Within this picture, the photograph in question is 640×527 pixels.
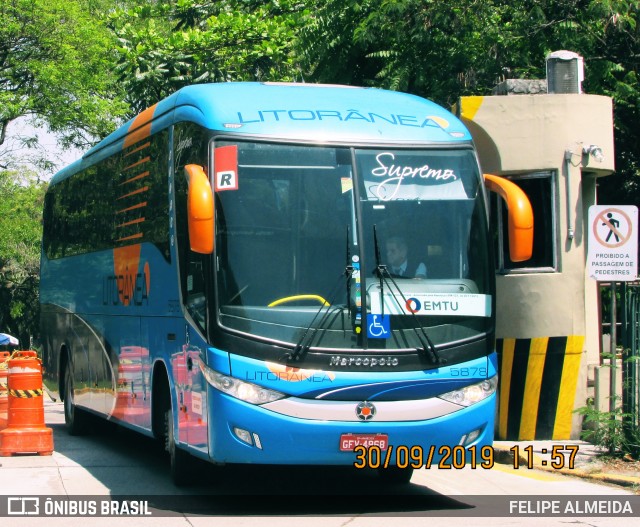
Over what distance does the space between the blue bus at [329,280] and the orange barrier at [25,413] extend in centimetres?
312

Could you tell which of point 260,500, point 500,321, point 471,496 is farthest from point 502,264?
point 260,500

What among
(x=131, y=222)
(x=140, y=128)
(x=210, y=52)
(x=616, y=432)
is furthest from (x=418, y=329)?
(x=210, y=52)

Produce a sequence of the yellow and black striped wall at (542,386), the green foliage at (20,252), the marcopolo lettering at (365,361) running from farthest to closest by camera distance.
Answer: the green foliage at (20,252) → the yellow and black striped wall at (542,386) → the marcopolo lettering at (365,361)

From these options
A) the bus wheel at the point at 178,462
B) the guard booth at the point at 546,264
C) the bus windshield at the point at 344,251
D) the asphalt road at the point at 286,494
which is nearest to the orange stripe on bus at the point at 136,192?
the bus wheel at the point at 178,462

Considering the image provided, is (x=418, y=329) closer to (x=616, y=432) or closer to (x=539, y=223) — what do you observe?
(x=616, y=432)

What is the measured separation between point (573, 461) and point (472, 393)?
10.4ft

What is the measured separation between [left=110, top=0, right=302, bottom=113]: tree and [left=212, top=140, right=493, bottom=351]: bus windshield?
46.7 feet

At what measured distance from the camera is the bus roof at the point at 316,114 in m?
9.55

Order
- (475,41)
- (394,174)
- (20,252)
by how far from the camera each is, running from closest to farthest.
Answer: (394,174) < (475,41) < (20,252)

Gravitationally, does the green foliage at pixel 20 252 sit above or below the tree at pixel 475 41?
below

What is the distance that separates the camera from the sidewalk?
11438mm

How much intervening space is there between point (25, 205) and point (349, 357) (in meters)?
34.1

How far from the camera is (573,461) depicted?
12031mm
